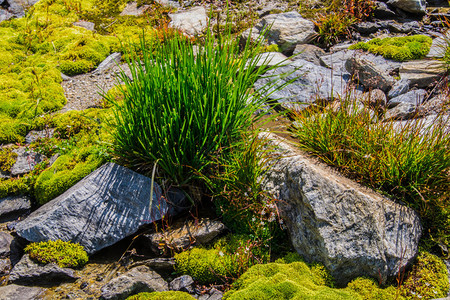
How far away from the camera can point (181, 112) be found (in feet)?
17.4

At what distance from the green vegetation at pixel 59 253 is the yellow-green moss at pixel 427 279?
13.8 feet

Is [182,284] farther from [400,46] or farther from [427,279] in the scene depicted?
[400,46]

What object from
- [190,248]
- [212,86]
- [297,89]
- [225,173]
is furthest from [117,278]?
[297,89]

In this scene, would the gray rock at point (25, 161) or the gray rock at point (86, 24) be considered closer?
the gray rock at point (25, 161)

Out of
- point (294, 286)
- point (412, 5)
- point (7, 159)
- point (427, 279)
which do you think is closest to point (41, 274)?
point (7, 159)

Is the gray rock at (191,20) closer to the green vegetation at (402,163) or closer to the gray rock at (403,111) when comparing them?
the gray rock at (403,111)

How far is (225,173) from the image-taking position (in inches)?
201

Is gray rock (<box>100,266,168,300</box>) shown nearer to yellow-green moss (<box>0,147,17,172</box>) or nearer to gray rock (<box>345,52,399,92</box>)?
yellow-green moss (<box>0,147,17,172</box>)

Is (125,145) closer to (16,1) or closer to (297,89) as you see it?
(297,89)

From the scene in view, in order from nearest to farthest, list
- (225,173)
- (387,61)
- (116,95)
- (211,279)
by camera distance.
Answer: (211,279) < (225,173) < (116,95) < (387,61)

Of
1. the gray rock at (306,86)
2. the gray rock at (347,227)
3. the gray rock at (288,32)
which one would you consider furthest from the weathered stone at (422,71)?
the gray rock at (347,227)

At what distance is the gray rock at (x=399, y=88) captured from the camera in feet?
23.4

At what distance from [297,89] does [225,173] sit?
3.24 meters

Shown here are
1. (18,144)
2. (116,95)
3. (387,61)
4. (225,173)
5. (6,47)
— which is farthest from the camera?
(6,47)
